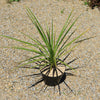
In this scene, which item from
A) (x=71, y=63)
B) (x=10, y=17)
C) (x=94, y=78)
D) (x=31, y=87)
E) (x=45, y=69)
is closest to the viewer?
(x=45, y=69)

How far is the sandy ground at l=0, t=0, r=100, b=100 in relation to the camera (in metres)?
3.51

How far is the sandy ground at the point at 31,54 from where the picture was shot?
138 inches

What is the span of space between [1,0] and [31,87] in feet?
15.1

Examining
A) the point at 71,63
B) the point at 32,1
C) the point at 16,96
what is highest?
the point at 32,1

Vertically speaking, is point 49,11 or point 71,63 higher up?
point 49,11

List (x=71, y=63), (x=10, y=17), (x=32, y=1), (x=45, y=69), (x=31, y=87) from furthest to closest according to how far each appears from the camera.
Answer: (x=32, y=1) → (x=10, y=17) → (x=71, y=63) → (x=31, y=87) → (x=45, y=69)

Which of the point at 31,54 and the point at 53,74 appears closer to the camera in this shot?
the point at 53,74

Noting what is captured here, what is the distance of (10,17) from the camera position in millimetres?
5875

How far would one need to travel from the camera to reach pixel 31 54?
14.6 feet

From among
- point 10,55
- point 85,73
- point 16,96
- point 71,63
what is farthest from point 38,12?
point 16,96

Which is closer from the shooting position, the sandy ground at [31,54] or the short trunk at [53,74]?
the short trunk at [53,74]

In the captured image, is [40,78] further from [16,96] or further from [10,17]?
[10,17]

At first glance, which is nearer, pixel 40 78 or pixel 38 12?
pixel 40 78

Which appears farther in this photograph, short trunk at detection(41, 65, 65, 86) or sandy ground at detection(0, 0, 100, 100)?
sandy ground at detection(0, 0, 100, 100)
